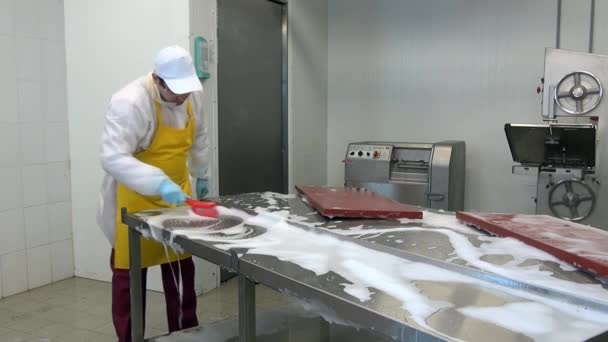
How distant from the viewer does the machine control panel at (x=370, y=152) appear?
3.68 meters

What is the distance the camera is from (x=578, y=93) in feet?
9.82

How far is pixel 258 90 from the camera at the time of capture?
3.85 metres

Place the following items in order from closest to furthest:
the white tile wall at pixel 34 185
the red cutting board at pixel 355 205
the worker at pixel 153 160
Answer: the red cutting board at pixel 355 205, the worker at pixel 153 160, the white tile wall at pixel 34 185

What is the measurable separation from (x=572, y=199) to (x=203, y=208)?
2.23m

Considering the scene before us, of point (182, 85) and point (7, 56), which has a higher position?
point (7, 56)

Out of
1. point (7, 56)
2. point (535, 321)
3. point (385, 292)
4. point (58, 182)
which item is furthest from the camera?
point (58, 182)

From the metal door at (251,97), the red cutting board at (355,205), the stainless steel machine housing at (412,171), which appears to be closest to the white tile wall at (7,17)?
the metal door at (251,97)

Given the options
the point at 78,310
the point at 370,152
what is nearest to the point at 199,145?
the point at 78,310

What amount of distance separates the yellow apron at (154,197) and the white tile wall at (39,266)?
1405 mm

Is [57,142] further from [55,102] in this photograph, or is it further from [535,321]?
[535,321]

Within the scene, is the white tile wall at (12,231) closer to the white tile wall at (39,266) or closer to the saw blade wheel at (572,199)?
the white tile wall at (39,266)

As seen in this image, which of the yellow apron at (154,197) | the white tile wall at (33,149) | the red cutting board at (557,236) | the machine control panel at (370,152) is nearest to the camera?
the red cutting board at (557,236)

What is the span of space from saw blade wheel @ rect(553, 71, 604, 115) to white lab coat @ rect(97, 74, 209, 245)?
2109 millimetres

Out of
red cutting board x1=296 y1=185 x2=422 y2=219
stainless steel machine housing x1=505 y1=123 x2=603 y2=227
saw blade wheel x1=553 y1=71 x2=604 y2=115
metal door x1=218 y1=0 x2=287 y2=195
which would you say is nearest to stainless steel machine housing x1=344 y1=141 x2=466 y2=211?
stainless steel machine housing x1=505 y1=123 x2=603 y2=227
